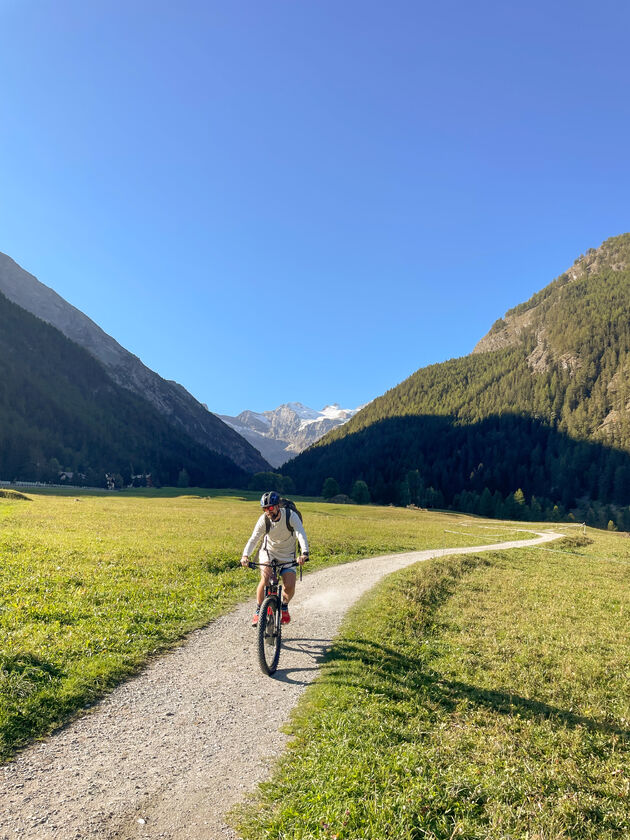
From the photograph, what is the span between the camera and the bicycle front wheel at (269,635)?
1039 centimetres

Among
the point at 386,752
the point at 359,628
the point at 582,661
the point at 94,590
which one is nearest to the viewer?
the point at 386,752

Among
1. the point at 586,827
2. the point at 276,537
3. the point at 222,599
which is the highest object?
the point at 276,537

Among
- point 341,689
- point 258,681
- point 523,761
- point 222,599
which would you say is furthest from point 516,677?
point 222,599

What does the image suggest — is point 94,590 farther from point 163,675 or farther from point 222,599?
point 163,675

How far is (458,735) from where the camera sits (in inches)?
316

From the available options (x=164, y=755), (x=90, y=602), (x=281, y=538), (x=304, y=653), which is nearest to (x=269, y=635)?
(x=304, y=653)

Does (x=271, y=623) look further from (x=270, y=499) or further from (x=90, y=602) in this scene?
(x=90, y=602)

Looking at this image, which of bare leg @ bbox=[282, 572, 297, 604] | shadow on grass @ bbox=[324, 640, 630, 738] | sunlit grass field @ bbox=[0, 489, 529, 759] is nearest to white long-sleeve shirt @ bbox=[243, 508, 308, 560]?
bare leg @ bbox=[282, 572, 297, 604]

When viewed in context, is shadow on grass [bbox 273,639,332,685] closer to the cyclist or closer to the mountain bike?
the mountain bike

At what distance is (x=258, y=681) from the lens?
1012 cm

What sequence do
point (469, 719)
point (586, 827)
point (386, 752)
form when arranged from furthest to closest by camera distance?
point (469, 719) < point (386, 752) < point (586, 827)

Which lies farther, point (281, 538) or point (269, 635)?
point (281, 538)

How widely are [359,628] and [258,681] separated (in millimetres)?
5297

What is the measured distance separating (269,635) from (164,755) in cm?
412
